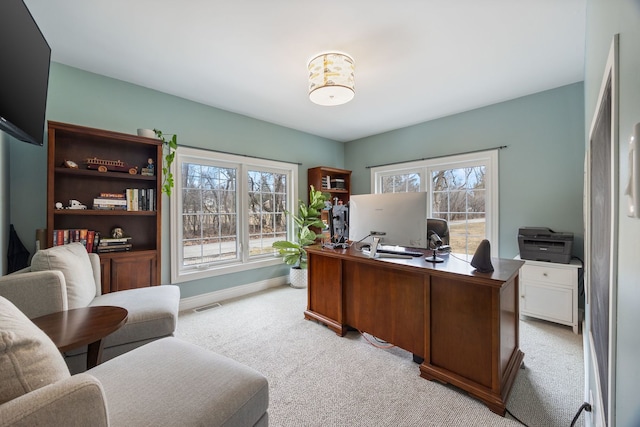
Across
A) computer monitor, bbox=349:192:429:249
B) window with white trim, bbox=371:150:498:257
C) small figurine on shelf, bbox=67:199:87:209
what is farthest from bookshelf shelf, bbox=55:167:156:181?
window with white trim, bbox=371:150:498:257

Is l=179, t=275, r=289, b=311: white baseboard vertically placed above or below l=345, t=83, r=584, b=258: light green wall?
below

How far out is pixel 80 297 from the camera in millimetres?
1834

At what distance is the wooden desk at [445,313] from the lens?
5.35ft

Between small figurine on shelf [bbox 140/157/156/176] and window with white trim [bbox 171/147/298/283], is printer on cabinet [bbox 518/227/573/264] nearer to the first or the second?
window with white trim [bbox 171/147/298/283]

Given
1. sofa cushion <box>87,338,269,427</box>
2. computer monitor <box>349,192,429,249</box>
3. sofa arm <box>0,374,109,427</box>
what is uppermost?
computer monitor <box>349,192,429,249</box>

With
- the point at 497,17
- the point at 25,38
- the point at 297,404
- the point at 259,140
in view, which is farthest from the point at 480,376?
the point at 259,140

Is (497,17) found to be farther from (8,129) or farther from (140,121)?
(140,121)

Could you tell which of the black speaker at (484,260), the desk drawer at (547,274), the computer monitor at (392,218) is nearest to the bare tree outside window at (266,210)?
the computer monitor at (392,218)

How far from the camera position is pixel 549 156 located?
9.87 feet

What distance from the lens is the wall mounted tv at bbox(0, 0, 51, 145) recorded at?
3.59ft

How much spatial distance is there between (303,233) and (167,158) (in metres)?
2.11

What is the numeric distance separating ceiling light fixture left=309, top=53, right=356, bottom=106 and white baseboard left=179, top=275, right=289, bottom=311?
2.78m

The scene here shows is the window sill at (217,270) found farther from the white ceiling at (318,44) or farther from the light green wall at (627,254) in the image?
the light green wall at (627,254)

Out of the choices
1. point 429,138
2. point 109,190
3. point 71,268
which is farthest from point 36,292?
point 429,138
